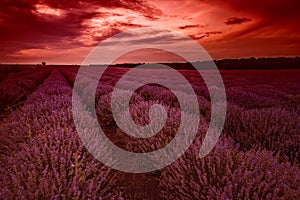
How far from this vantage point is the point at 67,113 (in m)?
4.40

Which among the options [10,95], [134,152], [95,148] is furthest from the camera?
[10,95]

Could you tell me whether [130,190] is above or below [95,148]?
below

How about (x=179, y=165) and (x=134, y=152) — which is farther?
(x=134, y=152)

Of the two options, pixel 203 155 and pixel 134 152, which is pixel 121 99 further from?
pixel 203 155

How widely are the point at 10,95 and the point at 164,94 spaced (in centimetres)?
561

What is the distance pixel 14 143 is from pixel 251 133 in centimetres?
355

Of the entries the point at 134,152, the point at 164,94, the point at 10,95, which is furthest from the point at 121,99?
the point at 10,95

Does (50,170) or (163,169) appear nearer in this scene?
(50,170)

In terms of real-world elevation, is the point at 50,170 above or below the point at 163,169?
above

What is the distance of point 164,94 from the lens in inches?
279

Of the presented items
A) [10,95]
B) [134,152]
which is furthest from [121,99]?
[10,95]

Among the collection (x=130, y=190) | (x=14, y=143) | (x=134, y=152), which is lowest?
(x=130, y=190)

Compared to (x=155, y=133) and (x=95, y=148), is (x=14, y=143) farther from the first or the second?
(x=155, y=133)

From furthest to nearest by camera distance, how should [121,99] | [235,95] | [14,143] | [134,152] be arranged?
[235,95] < [121,99] < [134,152] < [14,143]
